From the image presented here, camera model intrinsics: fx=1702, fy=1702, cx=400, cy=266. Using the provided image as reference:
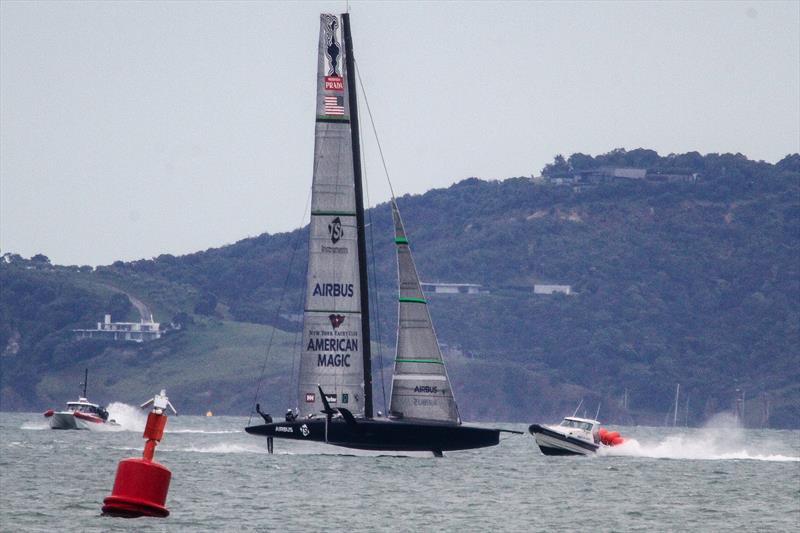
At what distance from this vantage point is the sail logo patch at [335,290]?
157ft

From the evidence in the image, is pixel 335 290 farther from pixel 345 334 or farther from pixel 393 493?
pixel 393 493

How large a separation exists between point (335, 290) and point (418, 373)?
3.34 m

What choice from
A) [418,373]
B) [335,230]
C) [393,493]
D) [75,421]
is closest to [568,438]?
[418,373]

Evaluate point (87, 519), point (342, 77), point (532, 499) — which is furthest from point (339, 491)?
point (342, 77)

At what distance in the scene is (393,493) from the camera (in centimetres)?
3931

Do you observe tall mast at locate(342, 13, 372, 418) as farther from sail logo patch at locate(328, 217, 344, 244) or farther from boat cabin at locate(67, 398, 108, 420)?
boat cabin at locate(67, 398, 108, 420)

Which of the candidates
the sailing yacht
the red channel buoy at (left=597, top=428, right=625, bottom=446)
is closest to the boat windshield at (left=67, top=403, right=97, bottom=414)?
the red channel buoy at (left=597, top=428, right=625, bottom=446)

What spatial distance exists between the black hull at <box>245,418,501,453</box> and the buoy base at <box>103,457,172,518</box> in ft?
118

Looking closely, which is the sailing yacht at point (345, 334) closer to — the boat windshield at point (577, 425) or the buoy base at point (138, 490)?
the boat windshield at point (577, 425)

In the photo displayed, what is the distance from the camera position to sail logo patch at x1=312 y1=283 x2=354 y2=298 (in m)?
47.8

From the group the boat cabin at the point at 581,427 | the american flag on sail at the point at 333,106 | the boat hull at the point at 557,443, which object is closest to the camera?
the american flag on sail at the point at 333,106

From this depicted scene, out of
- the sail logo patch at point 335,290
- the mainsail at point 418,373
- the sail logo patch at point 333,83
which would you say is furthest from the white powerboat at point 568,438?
the sail logo patch at point 333,83

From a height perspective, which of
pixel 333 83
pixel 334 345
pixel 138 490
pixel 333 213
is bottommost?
pixel 138 490

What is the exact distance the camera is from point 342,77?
160 ft
